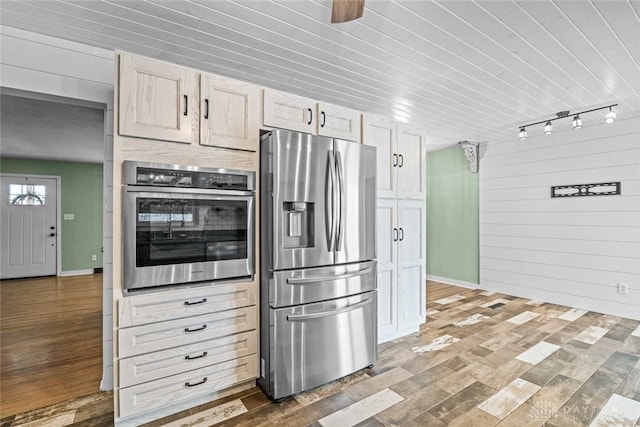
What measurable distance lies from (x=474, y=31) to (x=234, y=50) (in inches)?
67.1

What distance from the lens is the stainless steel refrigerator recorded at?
211cm

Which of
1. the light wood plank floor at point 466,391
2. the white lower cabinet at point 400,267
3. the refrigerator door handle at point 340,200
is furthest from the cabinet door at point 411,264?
the refrigerator door handle at point 340,200

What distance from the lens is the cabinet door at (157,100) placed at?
180 cm

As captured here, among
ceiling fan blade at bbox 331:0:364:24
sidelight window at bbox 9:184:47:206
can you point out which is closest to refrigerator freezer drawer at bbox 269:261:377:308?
ceiling fan blade at bbox 331:0:364:24

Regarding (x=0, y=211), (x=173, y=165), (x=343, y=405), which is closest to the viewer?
(x=173, y=165)

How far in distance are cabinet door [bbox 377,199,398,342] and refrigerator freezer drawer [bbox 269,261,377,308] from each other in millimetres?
526

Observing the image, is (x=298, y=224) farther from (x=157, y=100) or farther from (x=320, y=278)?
(x=157, y=100)

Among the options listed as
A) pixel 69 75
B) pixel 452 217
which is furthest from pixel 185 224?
pixel 452 217

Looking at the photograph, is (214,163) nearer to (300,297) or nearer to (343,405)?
(300,297)

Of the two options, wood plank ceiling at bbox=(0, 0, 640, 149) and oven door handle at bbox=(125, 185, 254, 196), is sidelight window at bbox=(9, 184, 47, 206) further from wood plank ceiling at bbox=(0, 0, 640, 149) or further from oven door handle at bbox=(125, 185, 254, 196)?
oven door handle at bbox=(125, 185, 254, 196)

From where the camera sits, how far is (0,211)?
6137 mm

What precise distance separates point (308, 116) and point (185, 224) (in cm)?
124

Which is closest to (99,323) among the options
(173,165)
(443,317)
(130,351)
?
(130,351)

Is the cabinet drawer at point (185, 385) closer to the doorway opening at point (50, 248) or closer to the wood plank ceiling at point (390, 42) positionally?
the doorway opening at point (50, 248)
